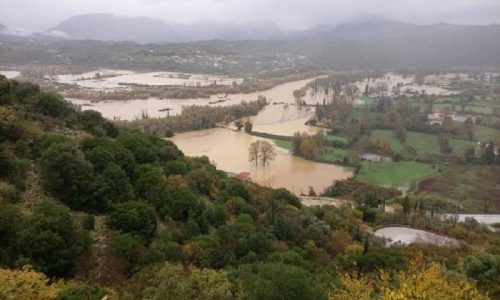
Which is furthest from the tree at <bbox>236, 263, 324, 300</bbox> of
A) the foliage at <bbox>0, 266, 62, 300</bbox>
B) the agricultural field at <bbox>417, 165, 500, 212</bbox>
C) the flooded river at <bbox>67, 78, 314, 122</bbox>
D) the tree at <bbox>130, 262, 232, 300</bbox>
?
the flooded river at <bbox>67, 78, 314, 122</bbox>

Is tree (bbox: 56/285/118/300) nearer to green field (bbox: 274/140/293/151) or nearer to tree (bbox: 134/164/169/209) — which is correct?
tree (bbox: 134/164/169/209)

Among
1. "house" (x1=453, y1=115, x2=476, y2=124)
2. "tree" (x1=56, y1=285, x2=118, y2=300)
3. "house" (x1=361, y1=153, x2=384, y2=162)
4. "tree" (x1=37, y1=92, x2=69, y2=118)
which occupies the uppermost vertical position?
"tree" (x1=37, y1=92, x2=69, y2=118)

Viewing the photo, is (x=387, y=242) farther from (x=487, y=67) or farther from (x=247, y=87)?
(x=487, y=67)

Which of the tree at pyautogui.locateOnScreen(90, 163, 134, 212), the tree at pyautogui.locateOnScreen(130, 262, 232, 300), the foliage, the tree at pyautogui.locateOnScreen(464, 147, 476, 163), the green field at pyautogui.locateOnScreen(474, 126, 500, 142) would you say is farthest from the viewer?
the green field at pyautogui.locateOnScreen(474, 126, 500, 142)

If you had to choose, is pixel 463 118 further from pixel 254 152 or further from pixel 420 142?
pixel 254 152

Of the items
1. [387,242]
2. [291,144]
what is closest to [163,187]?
[387,242]

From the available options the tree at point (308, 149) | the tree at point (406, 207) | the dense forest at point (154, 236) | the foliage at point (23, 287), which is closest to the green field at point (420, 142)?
the tree at point (308, 149)

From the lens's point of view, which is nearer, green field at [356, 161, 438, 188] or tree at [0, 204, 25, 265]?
tree at [0, 204, 25, 265]
